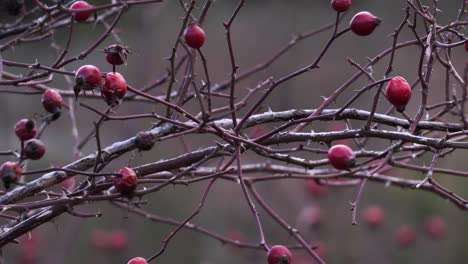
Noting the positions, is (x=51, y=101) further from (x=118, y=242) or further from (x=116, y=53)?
(x=118, y=242)

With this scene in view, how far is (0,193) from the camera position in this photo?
1.63 metres

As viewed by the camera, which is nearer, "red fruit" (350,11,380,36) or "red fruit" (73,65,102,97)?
"red fruit" (73,65,102,97)

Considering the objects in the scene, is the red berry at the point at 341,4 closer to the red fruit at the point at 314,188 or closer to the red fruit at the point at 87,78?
Result: the red fruit at the point at 87,78

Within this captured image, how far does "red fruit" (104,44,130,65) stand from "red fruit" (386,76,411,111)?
552 millimetres

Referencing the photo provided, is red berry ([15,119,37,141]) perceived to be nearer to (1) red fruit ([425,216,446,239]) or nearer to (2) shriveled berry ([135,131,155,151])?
(2) shriveled berry ([135,131,155,151])

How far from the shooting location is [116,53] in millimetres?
1449

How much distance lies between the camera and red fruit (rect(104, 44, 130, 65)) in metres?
1.45

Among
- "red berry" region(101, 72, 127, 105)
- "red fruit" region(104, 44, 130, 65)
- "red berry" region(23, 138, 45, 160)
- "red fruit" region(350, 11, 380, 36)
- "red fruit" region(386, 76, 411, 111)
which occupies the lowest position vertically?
"red berry" region(23, 138, 45, 160)

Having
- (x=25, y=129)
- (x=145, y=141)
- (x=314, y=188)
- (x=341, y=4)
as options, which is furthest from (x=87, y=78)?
(x=314, y=188)

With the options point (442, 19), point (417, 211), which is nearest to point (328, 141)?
point (417, 211)

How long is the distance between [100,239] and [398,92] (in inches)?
140

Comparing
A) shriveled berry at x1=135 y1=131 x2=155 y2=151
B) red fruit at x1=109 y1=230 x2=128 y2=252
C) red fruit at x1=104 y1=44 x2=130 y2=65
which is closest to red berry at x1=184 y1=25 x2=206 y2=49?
red fruit at x1=104 y1=44 x2=130 y2=65

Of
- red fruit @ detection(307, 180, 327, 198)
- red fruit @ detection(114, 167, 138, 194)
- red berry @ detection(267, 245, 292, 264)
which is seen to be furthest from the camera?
red fruit @ detection(307, 180, 327, 198)

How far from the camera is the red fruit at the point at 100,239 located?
4.62 meters
